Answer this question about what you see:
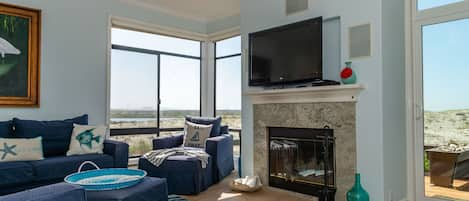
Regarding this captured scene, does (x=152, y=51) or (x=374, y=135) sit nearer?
(x=374, y=135)

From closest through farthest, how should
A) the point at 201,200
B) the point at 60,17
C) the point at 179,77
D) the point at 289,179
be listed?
the point at 201,200, the point at 289,179, the point at 60,17, the point at 179,77

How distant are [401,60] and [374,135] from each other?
33.1 inches

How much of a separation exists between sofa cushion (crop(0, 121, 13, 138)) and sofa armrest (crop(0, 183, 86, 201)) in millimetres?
2822

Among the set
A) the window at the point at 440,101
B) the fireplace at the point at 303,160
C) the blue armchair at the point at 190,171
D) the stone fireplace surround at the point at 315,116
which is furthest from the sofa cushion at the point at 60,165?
the window at the point at 440,101

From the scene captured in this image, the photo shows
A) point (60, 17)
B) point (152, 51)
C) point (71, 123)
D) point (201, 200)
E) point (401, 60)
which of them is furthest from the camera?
point (152, 51)

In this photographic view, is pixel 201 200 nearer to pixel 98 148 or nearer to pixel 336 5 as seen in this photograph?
pixel 98 148

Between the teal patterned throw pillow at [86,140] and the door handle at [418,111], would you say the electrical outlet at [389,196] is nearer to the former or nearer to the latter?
the door handle at [418,111]

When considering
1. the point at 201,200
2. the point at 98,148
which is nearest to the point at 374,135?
the point at 201,200

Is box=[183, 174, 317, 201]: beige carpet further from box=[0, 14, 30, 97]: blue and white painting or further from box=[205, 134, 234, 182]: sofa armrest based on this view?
box=[0, 14, 30, 97]: blue and white painting

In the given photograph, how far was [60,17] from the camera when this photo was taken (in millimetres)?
4141

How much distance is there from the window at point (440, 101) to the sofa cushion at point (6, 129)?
165 inches

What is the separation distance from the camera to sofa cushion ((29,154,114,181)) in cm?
308

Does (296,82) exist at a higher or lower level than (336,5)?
lower

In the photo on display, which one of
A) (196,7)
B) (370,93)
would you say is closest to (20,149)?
(196,7)
